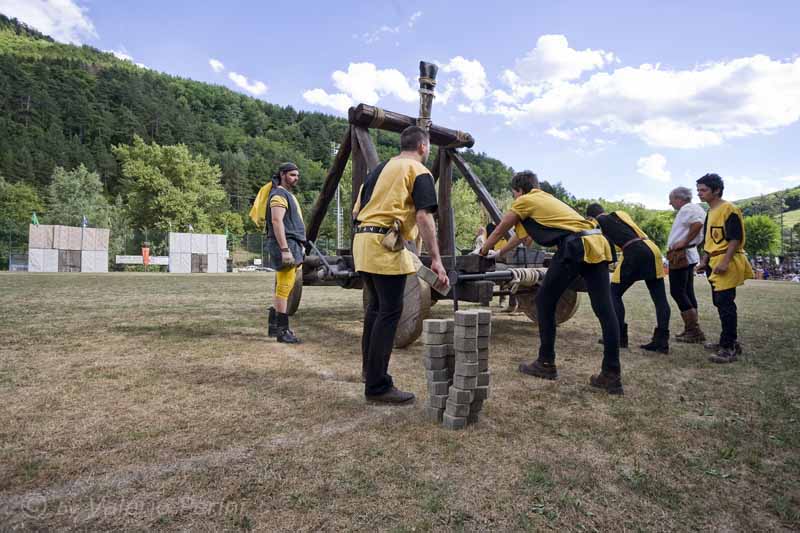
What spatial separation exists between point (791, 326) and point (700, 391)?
4590mm

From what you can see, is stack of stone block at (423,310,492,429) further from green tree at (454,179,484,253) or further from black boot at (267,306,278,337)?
green tree at (454,179,484,253)

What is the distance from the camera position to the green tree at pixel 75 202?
136 ft

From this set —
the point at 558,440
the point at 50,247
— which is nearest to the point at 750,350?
the point at 558,440

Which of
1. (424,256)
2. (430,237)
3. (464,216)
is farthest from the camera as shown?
(464,216)

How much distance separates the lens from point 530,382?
3389mm

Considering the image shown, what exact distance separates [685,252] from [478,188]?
2.37m

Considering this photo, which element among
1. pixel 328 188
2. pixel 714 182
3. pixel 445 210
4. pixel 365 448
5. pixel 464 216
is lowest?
pixel 365 448

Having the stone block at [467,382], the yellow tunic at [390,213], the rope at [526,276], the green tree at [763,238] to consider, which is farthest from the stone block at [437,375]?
the green tree at [763,238]

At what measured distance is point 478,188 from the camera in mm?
5938

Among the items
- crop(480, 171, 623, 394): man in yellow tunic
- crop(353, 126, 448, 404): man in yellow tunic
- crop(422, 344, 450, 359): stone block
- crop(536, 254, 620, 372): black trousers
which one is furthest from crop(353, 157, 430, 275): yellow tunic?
crop(536, 254, 620, 372): black trousers

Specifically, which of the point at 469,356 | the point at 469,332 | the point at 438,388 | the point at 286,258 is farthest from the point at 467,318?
the point at 286,258

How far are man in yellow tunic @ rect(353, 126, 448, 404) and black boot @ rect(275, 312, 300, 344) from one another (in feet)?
6.89

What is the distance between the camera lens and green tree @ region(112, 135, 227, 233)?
45156mm

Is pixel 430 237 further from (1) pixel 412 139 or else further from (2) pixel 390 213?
(1) pixel 412 139
